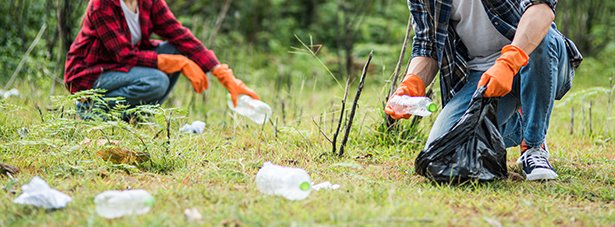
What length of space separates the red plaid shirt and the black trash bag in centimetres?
207

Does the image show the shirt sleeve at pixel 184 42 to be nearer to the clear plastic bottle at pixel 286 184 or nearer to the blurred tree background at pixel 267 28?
the blurred tree background at pixel 267 28

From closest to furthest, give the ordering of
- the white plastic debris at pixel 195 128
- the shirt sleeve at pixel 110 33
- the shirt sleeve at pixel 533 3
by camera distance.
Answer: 1. the shirt sleeve at pixel 533 3
2. the white plastic debris at pixel 195 128
3. the shirt sleeve at pixel 110 33

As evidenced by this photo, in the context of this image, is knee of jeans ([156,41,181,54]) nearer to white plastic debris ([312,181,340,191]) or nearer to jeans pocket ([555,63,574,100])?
white plastic debris ([312,181,340,191])

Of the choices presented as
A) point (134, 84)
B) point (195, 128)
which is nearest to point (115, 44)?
point (134, 84)

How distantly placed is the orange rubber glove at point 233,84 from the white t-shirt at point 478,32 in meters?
1.57

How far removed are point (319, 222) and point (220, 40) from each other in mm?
5753

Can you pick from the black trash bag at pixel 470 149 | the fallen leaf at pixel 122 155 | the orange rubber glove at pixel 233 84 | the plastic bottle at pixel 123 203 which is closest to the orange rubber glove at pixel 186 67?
the orange rubber glove at pixel 233 84

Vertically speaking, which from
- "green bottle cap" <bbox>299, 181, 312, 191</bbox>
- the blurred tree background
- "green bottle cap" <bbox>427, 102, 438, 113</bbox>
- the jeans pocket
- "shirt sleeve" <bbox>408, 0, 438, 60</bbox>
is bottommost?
the blurred tree background

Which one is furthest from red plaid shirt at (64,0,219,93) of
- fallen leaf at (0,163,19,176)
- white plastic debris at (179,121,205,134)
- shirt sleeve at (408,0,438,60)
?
shirt sleeve at (408,0,438,60)

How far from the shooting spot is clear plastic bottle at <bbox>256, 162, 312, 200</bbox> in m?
2.40

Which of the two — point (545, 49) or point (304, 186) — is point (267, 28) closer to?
point (545, 49)

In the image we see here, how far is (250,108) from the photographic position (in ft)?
13.9

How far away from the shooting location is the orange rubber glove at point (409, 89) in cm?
300

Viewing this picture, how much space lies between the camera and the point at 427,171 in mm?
2785
